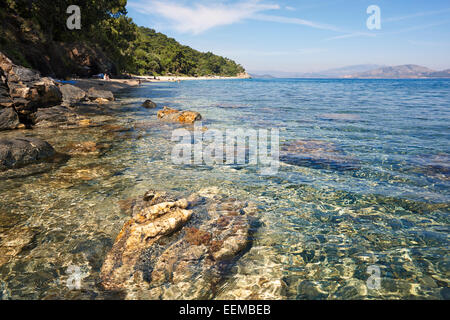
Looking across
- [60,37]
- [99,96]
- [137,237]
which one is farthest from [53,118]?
[60,37]

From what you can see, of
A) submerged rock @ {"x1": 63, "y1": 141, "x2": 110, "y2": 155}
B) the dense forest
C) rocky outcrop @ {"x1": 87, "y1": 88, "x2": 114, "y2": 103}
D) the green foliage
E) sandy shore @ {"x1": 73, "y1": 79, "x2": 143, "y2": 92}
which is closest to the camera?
submerged rock @ {"x1": 63, "y1": 141, "x2": 110, "y2": 155}

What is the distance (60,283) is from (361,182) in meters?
7.02

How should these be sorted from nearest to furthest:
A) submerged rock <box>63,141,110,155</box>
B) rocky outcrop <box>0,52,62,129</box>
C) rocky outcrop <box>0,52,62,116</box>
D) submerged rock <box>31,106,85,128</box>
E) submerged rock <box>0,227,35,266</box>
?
submerged rock <box>0,227,35,266</box>, submerged rock <box>63,141,110,155</box>, rocky outcrop <box>0,52,62,129</box>, rocky outcrop <box>0,52,62,116</box>, submerged rock <box>31,106,85,128</box>

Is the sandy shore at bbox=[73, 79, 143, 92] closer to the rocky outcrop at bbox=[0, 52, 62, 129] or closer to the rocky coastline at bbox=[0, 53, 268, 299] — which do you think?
the rocky outcrop at bbox=[0, 52, 62, 129]

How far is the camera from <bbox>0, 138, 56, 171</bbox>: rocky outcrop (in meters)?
7.53

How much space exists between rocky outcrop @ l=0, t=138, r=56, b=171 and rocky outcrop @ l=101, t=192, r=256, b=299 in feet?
16.7

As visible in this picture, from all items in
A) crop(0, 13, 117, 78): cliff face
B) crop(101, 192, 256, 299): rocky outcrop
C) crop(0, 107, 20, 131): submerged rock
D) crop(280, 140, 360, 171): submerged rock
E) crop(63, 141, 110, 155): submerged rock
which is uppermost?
crop(0, 13, 117, 78): cliff face

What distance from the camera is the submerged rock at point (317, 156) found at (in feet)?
27.2

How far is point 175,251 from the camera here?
4082 mm

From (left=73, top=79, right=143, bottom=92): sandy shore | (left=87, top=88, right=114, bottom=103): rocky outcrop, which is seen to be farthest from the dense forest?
(left=87, top=88, right=114, bottom=103): rocky outcrop

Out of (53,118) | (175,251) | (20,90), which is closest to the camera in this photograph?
(175,251)

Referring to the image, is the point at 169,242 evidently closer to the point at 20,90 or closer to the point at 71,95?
the point at 20,90

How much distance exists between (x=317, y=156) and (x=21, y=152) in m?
9.82

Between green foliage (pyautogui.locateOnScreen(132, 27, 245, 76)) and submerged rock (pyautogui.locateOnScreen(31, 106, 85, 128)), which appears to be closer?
submerged rock (pyautogui.locateOnScreen(31, 106, 85, 128))
